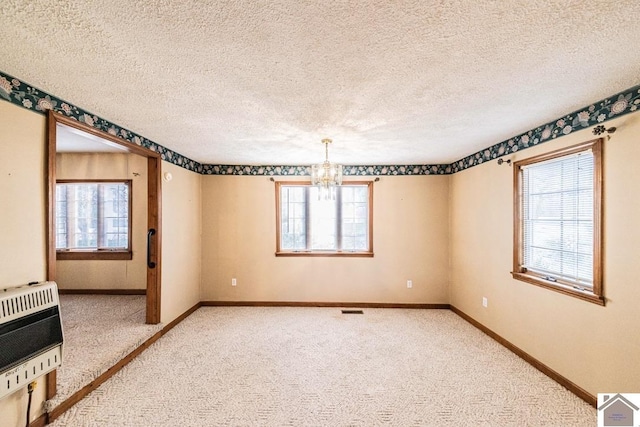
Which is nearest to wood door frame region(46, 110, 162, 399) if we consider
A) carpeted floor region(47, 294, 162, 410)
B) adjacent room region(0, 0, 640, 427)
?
adjacent room region(0, 0, 640, 427)

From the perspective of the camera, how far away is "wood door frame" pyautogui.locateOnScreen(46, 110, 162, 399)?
6.44 feet

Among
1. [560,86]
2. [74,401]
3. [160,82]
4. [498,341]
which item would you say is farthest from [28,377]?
[498,341]

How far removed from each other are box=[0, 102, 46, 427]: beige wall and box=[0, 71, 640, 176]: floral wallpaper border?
0.14m

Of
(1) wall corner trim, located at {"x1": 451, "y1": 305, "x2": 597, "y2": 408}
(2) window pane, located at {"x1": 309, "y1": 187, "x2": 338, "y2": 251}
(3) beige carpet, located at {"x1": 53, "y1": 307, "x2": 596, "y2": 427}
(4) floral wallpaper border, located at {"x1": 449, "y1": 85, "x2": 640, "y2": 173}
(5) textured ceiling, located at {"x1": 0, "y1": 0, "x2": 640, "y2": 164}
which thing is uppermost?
(5) textured ceiling, located at {"x1": 0, "y1": 0, "x2": 640, "y2": 164}

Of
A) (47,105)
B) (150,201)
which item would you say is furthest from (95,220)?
(47,105)

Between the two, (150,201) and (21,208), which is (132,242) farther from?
(21,208)

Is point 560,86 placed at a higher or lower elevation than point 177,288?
higher

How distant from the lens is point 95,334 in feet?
9.76

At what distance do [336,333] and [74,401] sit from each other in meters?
2.54

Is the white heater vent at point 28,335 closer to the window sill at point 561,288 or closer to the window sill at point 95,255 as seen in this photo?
the window sill at point 95,255

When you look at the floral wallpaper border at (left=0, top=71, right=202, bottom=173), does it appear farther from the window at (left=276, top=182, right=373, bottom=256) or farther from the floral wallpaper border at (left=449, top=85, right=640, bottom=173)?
the floral wallpaper border at (left=449, top=85, right=640, bottom=173)

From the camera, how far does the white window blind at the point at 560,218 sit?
2262mm

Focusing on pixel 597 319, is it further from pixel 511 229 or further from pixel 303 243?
pixel 303 243

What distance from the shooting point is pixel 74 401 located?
2107 millimetres
